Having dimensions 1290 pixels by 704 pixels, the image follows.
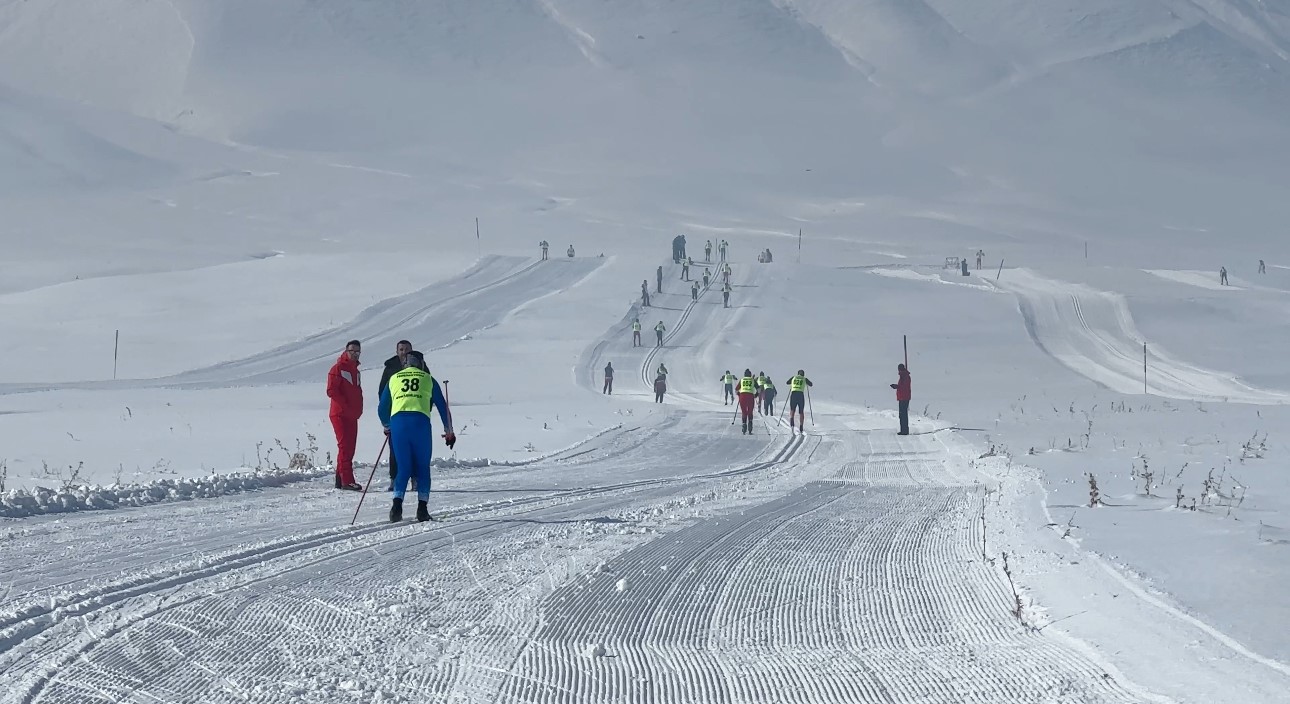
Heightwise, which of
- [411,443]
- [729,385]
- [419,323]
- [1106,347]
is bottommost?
[411,443]

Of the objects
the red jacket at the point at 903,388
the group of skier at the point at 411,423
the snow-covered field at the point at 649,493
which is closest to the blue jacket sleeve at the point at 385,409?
the group of skier at the point at 411,423

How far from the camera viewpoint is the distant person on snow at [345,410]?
44.1 feet

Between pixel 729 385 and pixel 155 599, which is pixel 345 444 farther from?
pixel 729 385

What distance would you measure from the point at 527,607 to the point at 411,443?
169 inches

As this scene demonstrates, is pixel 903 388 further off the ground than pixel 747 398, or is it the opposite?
pixel 903 388

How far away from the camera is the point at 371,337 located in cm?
5159

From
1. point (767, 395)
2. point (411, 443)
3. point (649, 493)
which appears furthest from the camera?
point (767, 395)

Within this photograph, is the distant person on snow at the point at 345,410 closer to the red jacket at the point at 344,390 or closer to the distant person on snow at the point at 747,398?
the red jacket at the point at 344,390

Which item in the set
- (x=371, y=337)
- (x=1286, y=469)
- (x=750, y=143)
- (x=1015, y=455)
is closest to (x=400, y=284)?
(x=371, y=337)

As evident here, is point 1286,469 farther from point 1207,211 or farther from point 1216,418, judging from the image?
point 1207,211

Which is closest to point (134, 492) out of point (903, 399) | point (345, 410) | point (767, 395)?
point (345, 410)

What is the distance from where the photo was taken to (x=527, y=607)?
6.82m

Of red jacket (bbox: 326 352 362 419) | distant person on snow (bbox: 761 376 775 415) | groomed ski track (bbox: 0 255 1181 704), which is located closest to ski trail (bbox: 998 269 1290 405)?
distant person on snow (bbox: 761 376 775 415)

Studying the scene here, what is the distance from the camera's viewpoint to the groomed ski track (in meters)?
5.34
